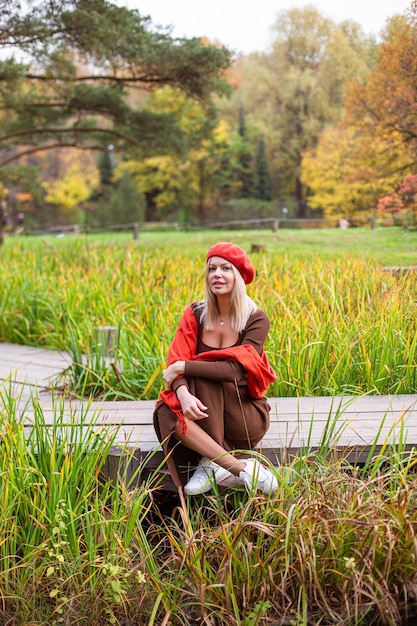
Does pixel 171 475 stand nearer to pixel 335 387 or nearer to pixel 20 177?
pixel 335 387

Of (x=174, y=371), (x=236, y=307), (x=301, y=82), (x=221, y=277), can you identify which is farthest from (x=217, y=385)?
(x=301, y=82)

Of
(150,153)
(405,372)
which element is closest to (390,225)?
(405,372)

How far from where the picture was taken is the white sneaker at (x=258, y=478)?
8.71ft

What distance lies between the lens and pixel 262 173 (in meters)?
6.90

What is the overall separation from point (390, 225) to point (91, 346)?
8.30 ft

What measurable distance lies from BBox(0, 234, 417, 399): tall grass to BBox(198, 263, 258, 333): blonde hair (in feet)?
2.55

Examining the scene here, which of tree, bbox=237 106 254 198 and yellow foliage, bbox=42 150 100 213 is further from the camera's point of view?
yellow foliage, bbox=42 150 100 213

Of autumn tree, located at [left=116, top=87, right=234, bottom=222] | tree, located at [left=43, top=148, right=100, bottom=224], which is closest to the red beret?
autumn tree, located at [left=116, top=87, right=234, bottom=222]

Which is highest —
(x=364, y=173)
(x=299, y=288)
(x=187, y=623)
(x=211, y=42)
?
(x=211, y=42)

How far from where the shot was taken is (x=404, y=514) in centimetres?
243

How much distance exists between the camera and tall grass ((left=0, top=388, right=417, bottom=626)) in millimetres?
2375

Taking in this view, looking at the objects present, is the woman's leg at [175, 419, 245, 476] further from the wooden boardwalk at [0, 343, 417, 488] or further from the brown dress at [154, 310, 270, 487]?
the wooden boardwalk at [0, 343, 417, 488]

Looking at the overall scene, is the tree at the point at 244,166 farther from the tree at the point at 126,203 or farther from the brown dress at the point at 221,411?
the brown dress at the point at 221,411

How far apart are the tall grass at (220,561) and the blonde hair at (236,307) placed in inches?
28.2
